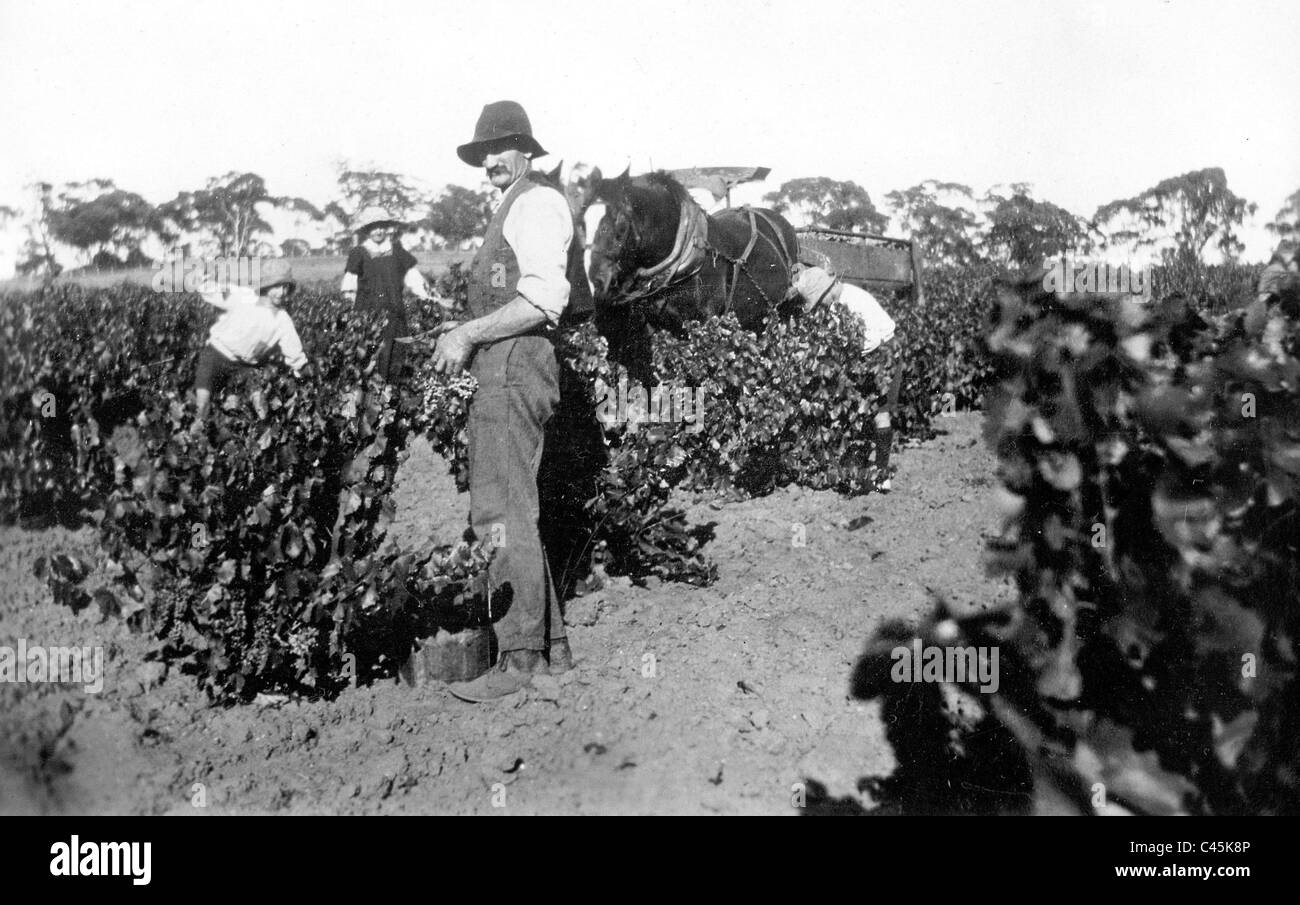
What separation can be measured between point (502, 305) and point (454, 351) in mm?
334

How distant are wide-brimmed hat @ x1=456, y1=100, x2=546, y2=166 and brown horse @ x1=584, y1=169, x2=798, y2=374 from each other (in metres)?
2.02

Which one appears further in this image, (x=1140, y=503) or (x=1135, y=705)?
(x=1135, y=705)

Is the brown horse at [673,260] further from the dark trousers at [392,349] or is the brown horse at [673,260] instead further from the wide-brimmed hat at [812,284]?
the dark trousers at [392,349]

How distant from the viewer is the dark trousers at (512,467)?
11.8ft

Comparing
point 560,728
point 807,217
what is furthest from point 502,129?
point 807,217

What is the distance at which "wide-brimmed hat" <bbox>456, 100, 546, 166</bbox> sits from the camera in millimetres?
3688

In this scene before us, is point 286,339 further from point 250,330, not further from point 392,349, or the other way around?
point 392,349

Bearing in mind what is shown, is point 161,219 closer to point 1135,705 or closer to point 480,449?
point 480,449

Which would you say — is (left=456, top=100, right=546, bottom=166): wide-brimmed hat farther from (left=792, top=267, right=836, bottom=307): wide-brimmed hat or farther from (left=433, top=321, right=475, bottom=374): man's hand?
(left=792, top=267, right=836, bottom=307): wide-brimmed hat

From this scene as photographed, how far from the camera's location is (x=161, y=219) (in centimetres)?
3450

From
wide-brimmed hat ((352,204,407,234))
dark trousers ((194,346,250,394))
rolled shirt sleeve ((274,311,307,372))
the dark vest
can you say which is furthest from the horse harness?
wide-brimmed hat ((352,204,407,234))

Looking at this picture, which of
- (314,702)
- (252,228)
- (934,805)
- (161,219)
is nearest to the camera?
(934,805)

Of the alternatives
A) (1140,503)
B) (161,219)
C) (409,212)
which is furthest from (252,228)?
(1140,503)

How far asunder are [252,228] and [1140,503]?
141 feet
